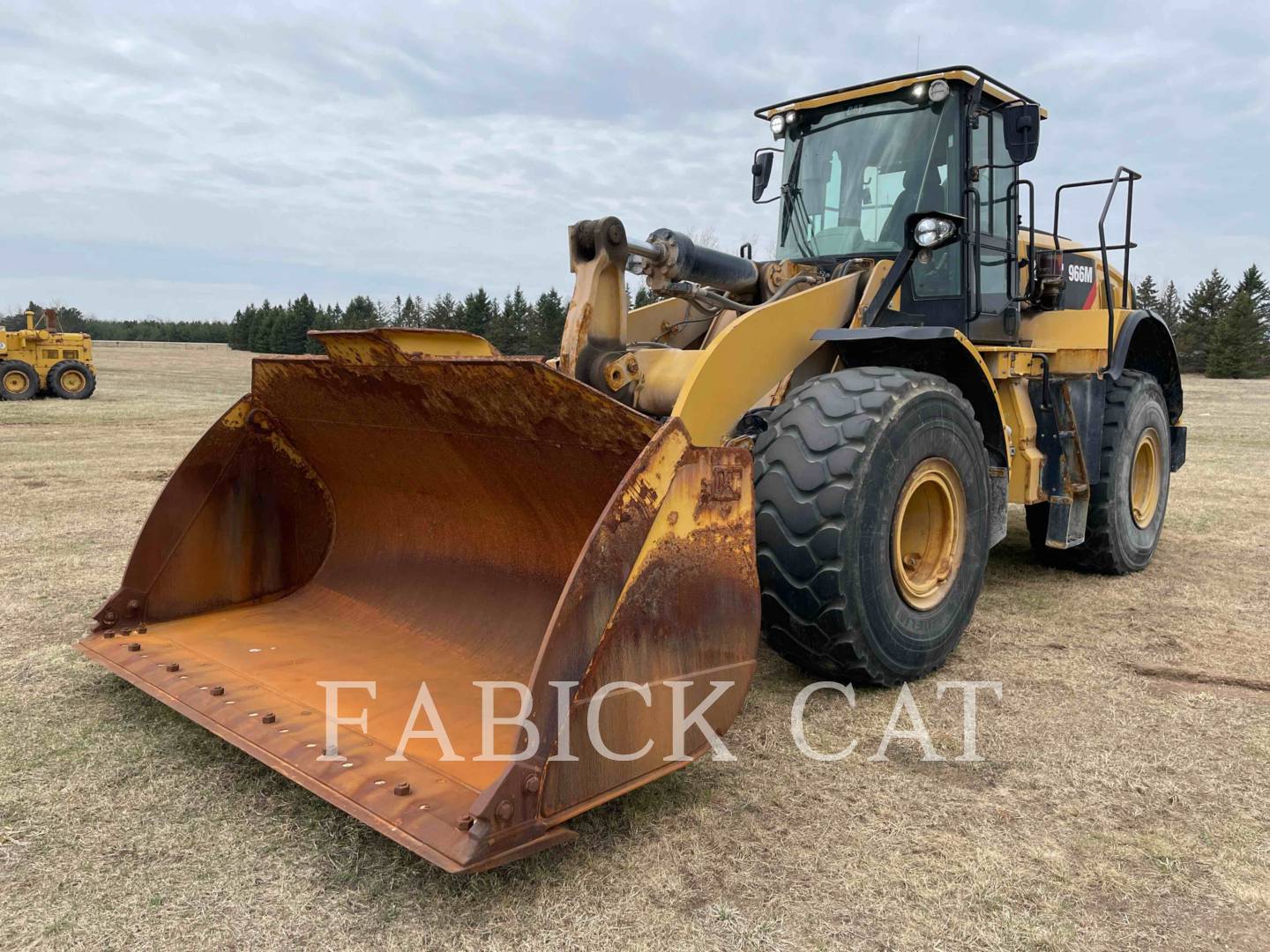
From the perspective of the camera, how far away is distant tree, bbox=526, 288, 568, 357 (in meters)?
40.5

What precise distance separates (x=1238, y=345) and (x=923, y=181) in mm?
41785

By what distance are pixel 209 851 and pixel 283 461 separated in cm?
213

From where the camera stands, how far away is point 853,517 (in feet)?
10.9

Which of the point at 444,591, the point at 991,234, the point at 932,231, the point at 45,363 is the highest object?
the point at 991,234

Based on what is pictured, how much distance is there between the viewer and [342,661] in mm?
3506

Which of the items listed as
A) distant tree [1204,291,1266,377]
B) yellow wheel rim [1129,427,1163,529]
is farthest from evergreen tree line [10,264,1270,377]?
yellow wheel rim [1129,427,1163,529]

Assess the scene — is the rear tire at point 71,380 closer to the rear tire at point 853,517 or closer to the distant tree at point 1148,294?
the rear tire at point 853,517

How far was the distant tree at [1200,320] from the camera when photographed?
140 ft

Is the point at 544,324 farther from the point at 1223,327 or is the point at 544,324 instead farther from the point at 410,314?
the point at 1223,327

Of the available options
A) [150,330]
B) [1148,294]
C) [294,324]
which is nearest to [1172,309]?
[1148,294]

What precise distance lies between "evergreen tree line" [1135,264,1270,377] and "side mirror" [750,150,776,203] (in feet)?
123

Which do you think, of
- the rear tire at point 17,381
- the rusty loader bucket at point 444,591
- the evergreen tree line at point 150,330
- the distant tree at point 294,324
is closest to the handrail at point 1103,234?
the rusty loader bucket at point 444,591

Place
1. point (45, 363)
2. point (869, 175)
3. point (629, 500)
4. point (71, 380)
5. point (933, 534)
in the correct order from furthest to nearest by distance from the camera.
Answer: point (71, 380) → point (45, 363) → point (869, 175) → point (933, 534) → point (629, 500)

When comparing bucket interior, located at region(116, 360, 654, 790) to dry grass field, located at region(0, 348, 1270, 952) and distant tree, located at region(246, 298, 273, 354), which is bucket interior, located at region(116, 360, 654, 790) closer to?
dry grass field, located at region(0, 348, 1270, 952)
